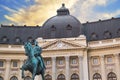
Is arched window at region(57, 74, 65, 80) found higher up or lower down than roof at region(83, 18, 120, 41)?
lower down

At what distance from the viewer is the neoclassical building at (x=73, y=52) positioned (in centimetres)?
5278

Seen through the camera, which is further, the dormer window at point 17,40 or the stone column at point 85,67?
the dormer window at point 17,40

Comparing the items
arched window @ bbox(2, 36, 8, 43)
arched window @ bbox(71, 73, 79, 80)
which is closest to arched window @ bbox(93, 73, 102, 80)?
arched window @ bbox(71, 73, 79, 80)

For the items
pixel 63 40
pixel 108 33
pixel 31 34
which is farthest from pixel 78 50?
pixel 31 34

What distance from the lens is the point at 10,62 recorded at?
55.6 m

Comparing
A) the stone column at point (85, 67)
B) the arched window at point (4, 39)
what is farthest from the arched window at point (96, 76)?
the arched window at point (4, 39)

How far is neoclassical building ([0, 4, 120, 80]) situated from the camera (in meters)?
52.8

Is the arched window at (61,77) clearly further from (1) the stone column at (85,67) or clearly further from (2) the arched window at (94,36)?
(2) the arched window at (94,36)

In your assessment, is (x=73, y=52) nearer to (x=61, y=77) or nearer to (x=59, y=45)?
(x=59, y=45)

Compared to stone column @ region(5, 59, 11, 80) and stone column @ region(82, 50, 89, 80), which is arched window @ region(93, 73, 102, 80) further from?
stone column @ region(5, 59, 11, 80)

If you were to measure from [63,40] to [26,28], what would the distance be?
12085mm

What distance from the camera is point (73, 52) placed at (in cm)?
5400

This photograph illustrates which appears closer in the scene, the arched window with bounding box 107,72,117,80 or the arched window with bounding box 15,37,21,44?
the arched window with bounding box 107,72,117,80

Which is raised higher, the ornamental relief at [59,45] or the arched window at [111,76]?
the ornamental relief at [59,45]
